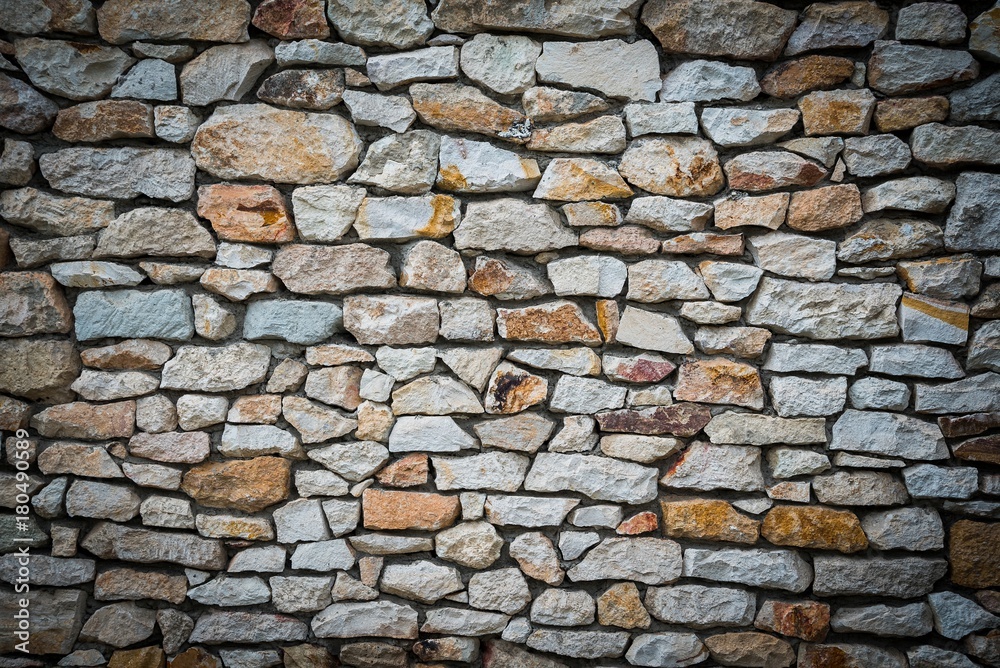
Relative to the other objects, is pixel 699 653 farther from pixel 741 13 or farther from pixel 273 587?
pixel 741 13

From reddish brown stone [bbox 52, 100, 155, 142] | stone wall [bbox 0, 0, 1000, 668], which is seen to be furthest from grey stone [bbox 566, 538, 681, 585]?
reddish brown stone [bbox 52, 100, 155, 142]

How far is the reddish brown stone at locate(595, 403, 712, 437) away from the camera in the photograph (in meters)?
Answer: 2.03

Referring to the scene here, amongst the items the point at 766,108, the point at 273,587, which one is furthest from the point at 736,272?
the point at 273,587

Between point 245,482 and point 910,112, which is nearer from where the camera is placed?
point 910,112

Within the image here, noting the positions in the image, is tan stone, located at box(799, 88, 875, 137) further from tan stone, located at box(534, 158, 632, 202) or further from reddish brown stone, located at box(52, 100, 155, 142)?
reddish brown stone, located at box(52, 100, 155, 142)

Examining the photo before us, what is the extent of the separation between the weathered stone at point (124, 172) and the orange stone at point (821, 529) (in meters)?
2.30

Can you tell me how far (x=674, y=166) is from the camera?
1995mm

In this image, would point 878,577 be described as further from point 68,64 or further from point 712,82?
point 68,64

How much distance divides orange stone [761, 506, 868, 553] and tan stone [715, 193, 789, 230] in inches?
37.4

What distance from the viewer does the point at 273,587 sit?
2.09 meters

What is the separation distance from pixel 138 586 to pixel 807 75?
2816 mm

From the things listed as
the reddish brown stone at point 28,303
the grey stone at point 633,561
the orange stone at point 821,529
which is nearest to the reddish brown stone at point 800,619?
the orange stone at point 821,529

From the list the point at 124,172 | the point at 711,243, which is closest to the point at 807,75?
the point at 711,243

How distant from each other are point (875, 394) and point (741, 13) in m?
1.31
